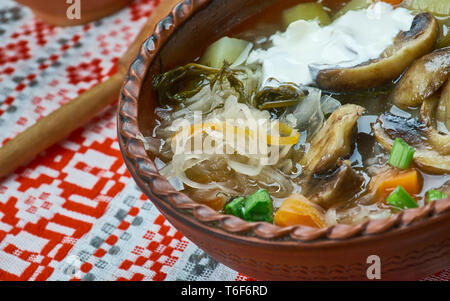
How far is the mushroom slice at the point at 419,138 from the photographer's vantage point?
205 cm

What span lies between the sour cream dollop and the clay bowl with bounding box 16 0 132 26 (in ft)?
5.33

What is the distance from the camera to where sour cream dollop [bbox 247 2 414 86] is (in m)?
2.52

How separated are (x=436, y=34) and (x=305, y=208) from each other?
978 millimetres

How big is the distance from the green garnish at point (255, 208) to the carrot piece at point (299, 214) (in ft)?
0.12

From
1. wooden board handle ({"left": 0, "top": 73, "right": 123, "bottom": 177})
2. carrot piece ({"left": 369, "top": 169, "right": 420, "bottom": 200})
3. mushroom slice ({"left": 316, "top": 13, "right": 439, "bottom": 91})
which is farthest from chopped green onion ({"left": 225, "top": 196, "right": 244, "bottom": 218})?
wooden board handle ({"left": 0, "top": 73, "right": 123, "bottom": 177})

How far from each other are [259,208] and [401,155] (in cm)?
52

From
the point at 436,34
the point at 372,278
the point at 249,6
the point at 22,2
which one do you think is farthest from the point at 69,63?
the point at 372,278

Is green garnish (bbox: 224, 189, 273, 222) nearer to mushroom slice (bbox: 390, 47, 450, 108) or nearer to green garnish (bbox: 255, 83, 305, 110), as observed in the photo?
green garnish (bbox: 255, 83, 305, 110)

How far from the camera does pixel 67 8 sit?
386 cm

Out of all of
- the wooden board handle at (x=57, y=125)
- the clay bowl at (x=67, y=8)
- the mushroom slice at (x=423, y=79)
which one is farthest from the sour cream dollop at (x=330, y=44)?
the clay bowl at (x=67, y=8)

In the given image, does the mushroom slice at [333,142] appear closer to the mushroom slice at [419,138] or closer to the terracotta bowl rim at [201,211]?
the mushroom slice at [419,138]

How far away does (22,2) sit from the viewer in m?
3.86
